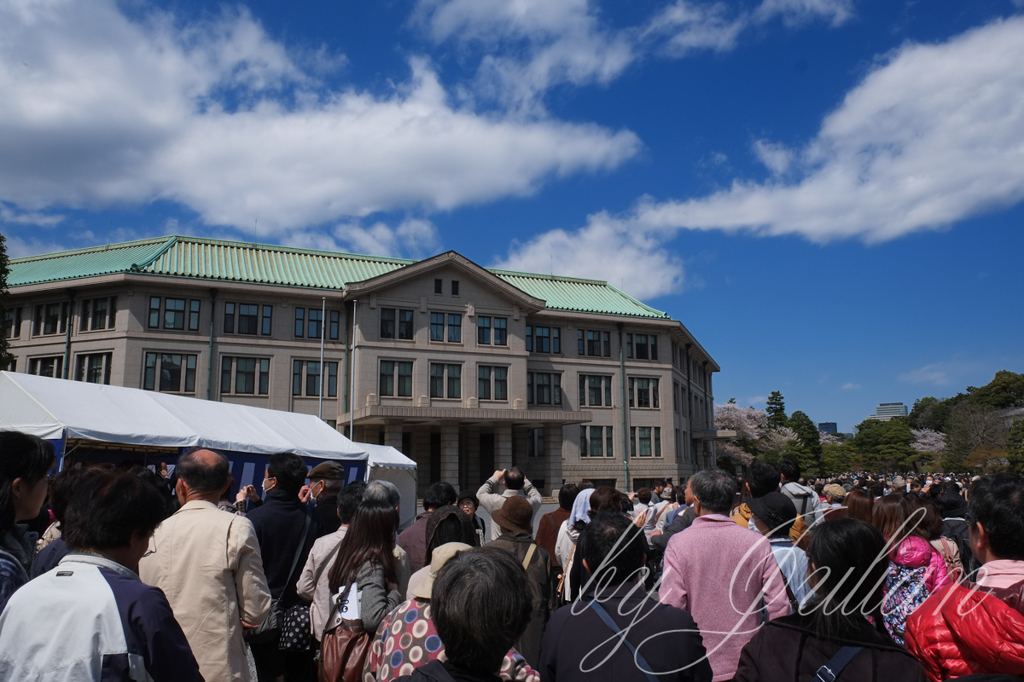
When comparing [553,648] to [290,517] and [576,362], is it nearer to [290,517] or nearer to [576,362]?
[290,517]

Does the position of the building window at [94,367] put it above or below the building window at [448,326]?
below

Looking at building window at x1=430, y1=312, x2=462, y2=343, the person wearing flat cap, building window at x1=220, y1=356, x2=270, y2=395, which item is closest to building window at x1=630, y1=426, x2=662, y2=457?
building window at x1=430, y1=312, x2=462, y2=343

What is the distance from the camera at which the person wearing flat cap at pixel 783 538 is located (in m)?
4.78

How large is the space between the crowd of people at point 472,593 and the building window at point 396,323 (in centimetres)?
3384

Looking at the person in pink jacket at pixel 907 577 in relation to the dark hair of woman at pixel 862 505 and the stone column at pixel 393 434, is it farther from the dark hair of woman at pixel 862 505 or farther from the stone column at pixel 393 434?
the stone column at pixel 393 434

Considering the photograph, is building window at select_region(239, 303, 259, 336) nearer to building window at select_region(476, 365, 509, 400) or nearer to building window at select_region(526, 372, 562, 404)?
building window at select_region(476, 365, 509, 400)

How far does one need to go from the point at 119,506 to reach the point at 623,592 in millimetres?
2151

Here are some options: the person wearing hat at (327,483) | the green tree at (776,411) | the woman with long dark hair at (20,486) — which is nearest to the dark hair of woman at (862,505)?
the person wearing hat at (327,483)

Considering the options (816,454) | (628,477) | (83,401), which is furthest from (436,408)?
(816,454)

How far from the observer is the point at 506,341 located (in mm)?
42219

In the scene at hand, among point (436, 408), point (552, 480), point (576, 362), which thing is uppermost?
point (576, 362)

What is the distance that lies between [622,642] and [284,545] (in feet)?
10.9

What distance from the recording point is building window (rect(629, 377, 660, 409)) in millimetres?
48031

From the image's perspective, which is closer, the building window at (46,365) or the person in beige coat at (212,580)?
the person in beige coat at (212,580)
